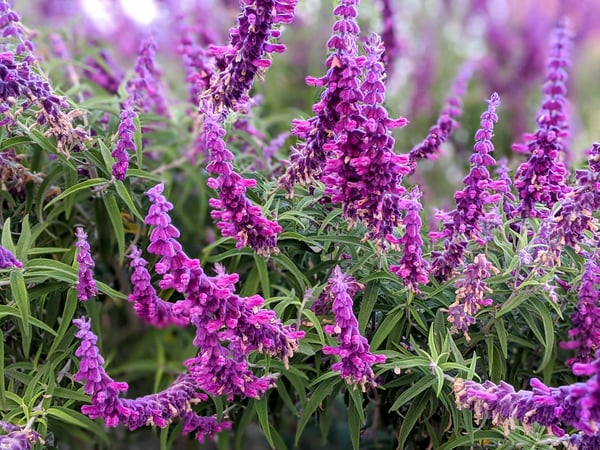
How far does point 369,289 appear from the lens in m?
1.60

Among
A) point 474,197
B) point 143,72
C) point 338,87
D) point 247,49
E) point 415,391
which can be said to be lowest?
point 415,391

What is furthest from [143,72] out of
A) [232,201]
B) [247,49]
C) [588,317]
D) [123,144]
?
[588,317]

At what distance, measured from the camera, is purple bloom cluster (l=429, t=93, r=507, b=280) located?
146 centimetres

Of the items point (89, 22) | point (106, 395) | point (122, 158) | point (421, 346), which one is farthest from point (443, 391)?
point (89, 22)

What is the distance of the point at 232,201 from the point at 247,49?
1.01 ft

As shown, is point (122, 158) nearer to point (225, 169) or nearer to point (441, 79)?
point (225, 169)

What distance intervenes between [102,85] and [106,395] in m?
1.56

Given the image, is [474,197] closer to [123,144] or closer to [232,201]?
[232,201]

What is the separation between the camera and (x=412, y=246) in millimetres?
1393

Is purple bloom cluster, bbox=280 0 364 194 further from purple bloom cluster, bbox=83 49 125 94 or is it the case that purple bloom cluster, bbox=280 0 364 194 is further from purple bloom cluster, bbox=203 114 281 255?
purple bloom cluster, bbox=83 49 125 94

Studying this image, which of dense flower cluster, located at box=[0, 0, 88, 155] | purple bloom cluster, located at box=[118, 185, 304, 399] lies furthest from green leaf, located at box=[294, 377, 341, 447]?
dense flower cluster, located at box=[0, 0, 88, 155]

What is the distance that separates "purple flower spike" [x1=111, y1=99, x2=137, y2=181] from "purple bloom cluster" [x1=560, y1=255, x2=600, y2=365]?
40.9 inches

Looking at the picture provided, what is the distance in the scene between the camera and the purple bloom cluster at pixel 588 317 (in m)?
1.47

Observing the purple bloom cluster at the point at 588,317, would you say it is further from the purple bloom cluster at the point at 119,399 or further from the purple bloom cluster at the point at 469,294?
the purple bloom cluster at the point at 119,399
